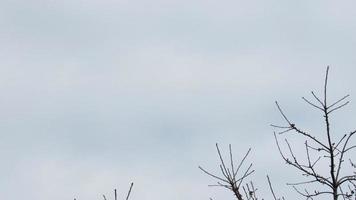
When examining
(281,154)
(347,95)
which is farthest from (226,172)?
(347,95)

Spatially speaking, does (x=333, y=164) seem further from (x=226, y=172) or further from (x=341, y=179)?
(x=226, y=172)

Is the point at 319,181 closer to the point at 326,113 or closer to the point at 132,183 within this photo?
the point at 326,113

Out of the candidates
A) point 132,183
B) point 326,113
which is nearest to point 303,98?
point 326,113

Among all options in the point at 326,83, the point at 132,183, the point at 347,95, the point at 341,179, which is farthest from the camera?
the point at 347,95

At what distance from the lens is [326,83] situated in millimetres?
6762

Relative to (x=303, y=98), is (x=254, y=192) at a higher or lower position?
lower

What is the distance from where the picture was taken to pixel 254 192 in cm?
702

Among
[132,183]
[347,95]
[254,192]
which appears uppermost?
[347,95]

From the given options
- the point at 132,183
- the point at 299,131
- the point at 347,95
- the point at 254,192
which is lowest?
the point at 132,183

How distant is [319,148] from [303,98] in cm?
67

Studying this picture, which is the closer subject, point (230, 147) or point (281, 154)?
point (281, 154)

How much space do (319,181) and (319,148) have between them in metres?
0.49

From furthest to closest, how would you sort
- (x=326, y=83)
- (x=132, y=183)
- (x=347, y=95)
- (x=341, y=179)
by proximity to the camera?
1. (x=347, y=95)
2. (x=326, y=83)
3. (x=341, y=179)
4. (x=132, y=183)

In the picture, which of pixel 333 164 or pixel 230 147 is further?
pixel 230 147
